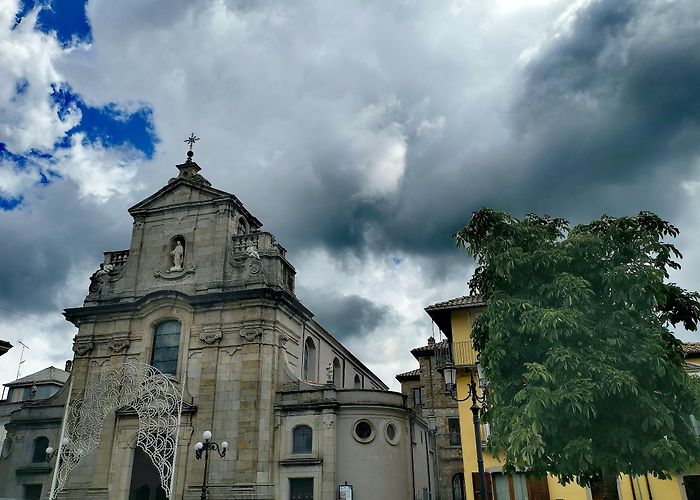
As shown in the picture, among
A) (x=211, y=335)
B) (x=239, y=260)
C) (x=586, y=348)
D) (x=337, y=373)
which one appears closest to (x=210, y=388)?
(x=211, y=335)

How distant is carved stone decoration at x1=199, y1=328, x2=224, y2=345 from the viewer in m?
27.0

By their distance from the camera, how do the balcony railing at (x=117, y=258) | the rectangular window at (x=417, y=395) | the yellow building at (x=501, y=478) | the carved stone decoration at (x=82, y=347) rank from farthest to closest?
the rectangular window at (x=417, y=395) → the balcony railing at (x=117, y=258) → the carved stone decoration at (x=82, y=347) → the yellow building at (x=501, y=478)

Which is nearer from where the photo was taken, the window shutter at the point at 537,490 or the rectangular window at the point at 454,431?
the window shutter at the point at 537,490

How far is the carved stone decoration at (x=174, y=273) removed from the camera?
95.8 ft

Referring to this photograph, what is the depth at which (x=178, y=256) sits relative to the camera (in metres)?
29.9

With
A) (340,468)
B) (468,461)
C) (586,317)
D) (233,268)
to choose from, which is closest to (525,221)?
(586,317)

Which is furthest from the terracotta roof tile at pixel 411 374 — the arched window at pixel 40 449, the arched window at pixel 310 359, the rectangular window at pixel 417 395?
the arched window at pixel 40 449

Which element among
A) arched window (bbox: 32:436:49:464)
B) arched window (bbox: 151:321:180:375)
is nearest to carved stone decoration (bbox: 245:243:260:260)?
arched window (bbox: 151:321:180:375)

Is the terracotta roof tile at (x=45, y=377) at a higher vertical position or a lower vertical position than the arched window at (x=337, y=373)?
higher

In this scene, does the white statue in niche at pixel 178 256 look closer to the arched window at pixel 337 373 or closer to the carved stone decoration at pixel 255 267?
the carved stone decoration at pixel 255 267

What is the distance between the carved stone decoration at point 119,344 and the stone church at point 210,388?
77mm

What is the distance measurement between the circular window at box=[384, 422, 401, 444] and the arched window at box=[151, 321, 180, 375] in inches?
416

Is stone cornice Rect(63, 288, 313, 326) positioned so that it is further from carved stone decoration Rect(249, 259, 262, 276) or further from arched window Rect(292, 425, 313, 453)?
arched window Rect(292, 425, 313, 453)

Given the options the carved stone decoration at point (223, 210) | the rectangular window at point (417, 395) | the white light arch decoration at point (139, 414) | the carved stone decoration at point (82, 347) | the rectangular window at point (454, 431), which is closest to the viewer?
the white light arch decoration at point (139, 414)
